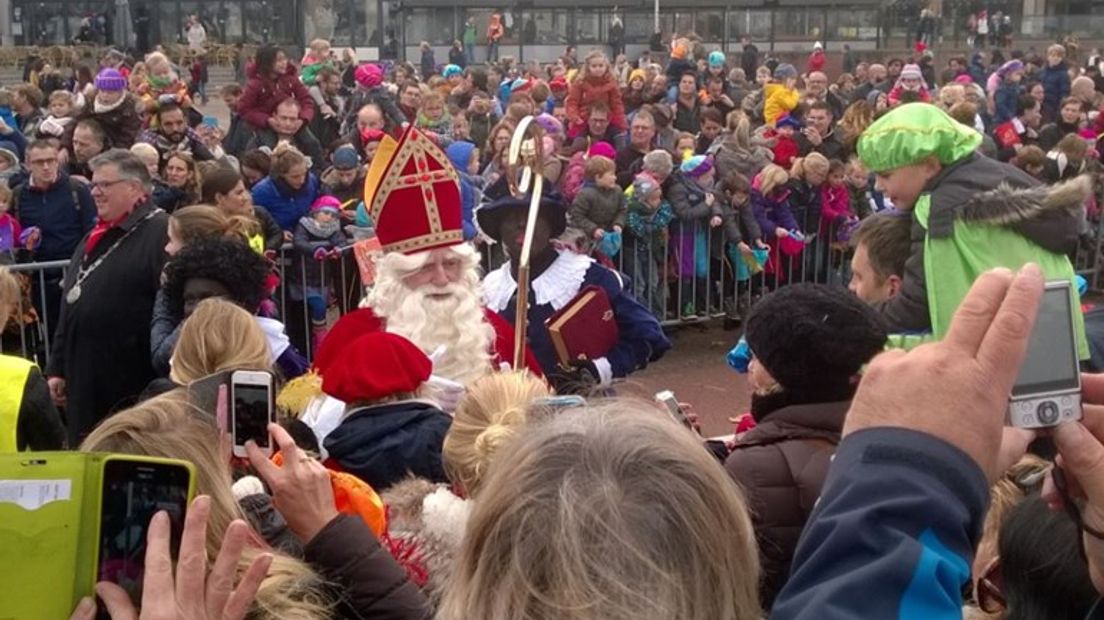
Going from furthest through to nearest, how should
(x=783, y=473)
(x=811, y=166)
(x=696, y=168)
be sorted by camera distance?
(x=811, y=166)
(x=696, y=168)
(x=783, y=473)

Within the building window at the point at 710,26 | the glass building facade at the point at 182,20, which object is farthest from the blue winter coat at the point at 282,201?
the glass building facade at the point at 182,20

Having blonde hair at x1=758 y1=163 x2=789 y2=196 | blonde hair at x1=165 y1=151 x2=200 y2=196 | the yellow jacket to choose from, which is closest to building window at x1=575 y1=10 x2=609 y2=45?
the yellow jacket

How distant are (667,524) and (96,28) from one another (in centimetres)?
3601

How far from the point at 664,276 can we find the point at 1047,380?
7.40 m

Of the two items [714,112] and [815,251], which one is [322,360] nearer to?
[815,251]

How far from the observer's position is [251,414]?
2.46 metres

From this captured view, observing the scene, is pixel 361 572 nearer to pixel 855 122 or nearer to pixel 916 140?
pixel 916 140

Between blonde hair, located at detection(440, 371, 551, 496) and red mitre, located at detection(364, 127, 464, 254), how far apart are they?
76.8 inches

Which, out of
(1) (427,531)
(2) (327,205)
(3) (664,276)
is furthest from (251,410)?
(3) (664,276)

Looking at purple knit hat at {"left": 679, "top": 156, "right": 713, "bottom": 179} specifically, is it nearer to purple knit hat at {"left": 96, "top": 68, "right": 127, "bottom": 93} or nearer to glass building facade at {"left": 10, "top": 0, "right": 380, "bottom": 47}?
purple knit hat at {"left": 96, "top": 68, "right": 127, "bottom": 93}

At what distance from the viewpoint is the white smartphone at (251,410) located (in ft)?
8.04

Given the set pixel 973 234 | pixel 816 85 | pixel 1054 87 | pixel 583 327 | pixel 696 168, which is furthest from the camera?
pixel 1054 87

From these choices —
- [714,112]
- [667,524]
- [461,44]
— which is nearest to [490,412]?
[667,524]

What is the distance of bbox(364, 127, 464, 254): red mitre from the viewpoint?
16.1 ft
